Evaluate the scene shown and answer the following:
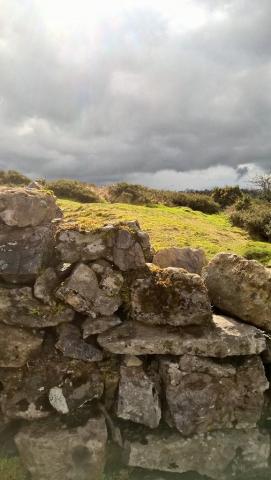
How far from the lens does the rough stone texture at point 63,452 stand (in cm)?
900

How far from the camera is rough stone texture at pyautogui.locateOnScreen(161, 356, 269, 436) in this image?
31.6 ft

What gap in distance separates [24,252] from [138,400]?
423 centimetres

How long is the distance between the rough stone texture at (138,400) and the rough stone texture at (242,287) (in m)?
2.79

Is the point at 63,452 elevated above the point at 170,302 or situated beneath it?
situated beneath

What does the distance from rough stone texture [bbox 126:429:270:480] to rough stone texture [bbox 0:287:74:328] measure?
3.15m

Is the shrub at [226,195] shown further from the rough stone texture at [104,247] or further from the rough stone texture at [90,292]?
the rough stone texture at [90,292]

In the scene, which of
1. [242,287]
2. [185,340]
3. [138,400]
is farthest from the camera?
[242,287]

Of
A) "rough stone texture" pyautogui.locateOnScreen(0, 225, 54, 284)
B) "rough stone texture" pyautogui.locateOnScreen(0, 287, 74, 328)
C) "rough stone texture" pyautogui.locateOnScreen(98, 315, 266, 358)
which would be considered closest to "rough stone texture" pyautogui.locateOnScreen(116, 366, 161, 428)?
"rough stone texture" pyautogui.locateOnScreen(98, 315, 266, 358)

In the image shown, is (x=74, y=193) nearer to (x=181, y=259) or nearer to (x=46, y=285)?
(x=181, y=259)

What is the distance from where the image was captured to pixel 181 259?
12.4 metres

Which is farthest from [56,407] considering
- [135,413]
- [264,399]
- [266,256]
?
[266,256]

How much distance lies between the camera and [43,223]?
10.6m

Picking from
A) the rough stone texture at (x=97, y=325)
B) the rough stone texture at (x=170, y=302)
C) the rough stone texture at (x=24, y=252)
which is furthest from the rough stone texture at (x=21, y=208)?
the rough stone texture at (x=170, y=302)

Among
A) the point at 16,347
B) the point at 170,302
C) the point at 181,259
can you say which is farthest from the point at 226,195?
the point at 16,347
